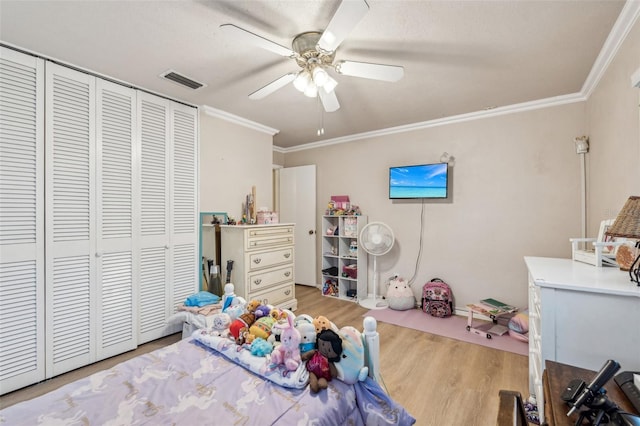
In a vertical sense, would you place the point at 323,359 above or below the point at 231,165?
below

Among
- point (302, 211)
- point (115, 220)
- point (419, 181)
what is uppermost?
point (419, 181)

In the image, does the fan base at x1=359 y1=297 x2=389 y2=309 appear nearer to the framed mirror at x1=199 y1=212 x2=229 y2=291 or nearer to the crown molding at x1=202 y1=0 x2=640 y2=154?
the framed mirror at x1=199 y1=212 x2=229 y2=291

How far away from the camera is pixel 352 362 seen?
1332mm

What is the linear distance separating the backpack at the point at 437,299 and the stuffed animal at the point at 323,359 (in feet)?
7.79

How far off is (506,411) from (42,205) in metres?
2.93

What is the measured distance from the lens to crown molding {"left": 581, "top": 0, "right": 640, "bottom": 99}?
155cm

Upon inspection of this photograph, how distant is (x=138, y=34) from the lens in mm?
1814

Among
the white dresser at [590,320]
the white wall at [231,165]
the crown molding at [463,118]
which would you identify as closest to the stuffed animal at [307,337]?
the white dresser at [590,320]

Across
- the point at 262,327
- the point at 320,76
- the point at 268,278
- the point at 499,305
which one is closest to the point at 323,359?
the point at 262,327

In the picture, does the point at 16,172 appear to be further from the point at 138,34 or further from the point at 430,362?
the point at 430,362

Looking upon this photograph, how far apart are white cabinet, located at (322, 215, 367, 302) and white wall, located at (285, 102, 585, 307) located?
0.31 meters

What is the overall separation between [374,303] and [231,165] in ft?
8.48

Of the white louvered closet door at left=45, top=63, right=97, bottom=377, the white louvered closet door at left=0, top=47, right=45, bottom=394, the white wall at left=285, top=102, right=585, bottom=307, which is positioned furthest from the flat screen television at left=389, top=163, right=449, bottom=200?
the white louvered closet door at left=0, top=47, right=45, bottom=394

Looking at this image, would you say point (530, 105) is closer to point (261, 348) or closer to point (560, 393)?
point (560, 393)
